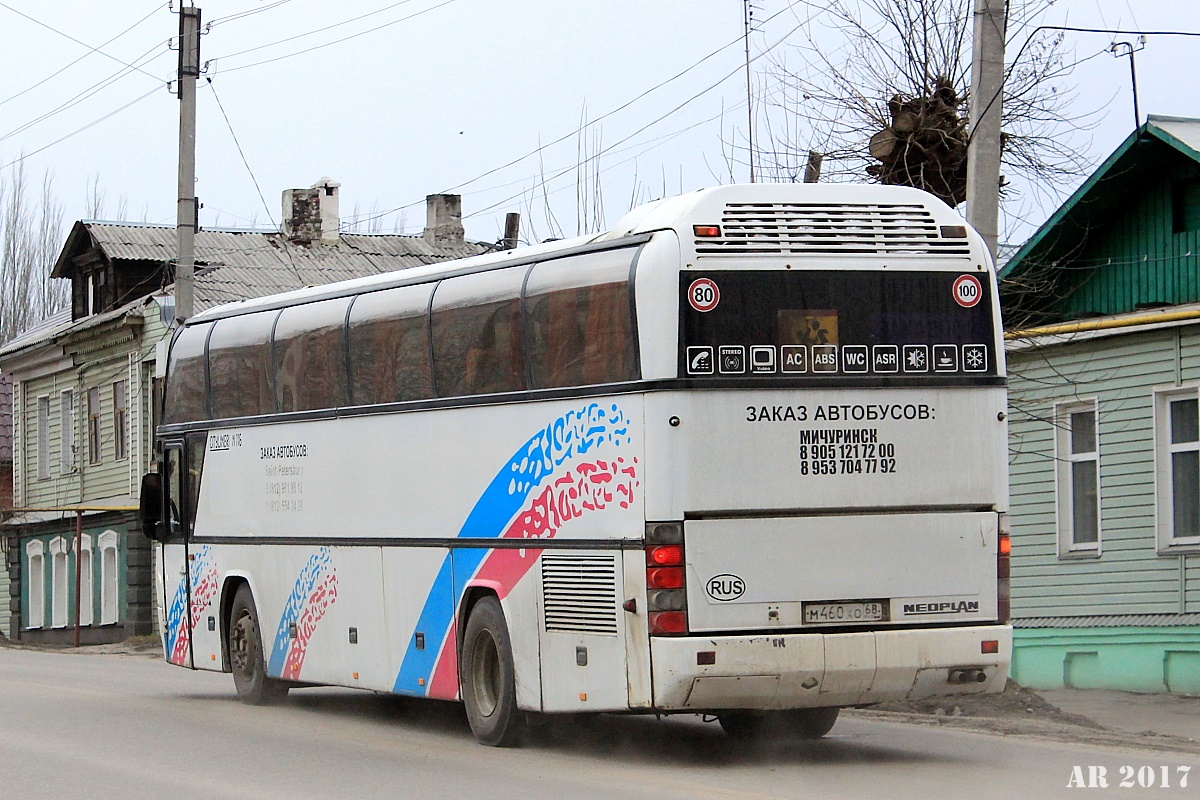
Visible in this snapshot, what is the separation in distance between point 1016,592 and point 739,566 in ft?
42.7

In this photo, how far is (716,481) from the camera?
35.7 ft

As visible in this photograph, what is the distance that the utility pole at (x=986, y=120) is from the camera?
1543cm

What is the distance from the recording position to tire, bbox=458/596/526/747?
1218cm

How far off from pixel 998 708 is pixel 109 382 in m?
29.4

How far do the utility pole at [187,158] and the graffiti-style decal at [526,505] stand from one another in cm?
1291

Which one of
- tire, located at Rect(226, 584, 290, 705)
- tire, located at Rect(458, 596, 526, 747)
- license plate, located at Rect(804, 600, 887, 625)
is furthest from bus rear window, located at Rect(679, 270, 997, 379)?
tire, located at Rect(226, 584, 290, 705)

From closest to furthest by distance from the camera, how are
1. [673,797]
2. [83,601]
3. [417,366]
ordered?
[673,797] < [417,366] < [83,601]

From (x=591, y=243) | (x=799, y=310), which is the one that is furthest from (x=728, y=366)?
(x=591, y=243)

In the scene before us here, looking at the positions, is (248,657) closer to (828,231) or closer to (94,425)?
(828,231)

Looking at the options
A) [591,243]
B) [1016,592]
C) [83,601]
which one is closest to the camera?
[591,243]

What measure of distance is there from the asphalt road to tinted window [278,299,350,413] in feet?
8.59

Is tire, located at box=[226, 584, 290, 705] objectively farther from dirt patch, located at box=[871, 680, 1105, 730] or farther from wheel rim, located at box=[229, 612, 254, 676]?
dirt patch, located at box=[871, 680, 1105, 730]

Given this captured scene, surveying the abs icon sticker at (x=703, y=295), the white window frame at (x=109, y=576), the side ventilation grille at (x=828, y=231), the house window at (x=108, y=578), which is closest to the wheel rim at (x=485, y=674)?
the abs icon sticker at (x=703, y=295)

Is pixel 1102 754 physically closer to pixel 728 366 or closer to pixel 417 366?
pixel 728 366
